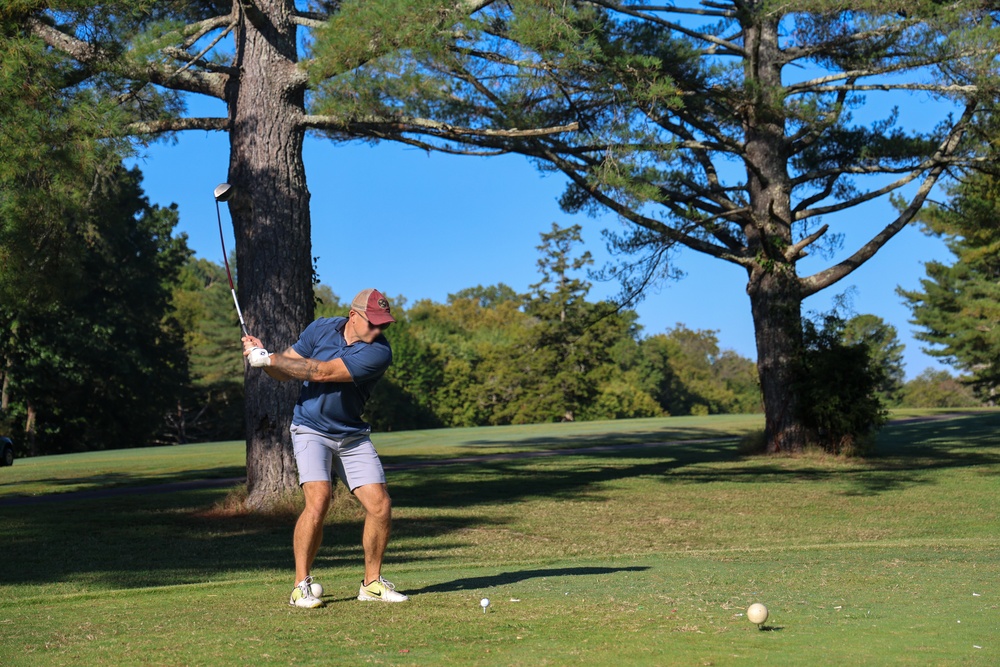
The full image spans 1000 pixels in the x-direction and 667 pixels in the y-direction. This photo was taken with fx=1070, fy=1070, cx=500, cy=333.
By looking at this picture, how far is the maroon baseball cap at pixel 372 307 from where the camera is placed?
6.42 meters

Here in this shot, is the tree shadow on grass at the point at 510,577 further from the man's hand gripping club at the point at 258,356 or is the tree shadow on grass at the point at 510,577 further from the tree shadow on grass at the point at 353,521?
the man's hand gripping club at the point at 258,356

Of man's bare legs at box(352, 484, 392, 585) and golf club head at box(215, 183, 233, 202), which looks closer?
man's bare legs at box(352, 484, 392, 585)

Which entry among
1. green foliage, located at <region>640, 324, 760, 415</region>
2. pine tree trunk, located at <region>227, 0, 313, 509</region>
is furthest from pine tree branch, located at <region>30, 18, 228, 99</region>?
green foliage, located at <region>640, 324, 760, 415</region>

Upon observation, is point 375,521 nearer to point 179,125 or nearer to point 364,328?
point 364,328

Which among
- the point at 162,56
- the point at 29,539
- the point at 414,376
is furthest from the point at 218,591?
the point at 414,376

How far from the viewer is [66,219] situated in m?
14.9

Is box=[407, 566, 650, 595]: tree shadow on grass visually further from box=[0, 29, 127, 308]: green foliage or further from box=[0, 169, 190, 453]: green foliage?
box=[0, 169, 190, 453]: green foliage

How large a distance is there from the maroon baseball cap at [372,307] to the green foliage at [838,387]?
54.1ft

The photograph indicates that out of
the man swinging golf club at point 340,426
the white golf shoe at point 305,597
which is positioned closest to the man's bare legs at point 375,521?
the man swinging golf club at point 340,426

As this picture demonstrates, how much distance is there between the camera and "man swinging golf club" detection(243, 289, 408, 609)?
632 centimetres

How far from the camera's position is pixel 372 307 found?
644cm

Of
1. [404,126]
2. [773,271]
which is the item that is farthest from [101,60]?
[773,271]

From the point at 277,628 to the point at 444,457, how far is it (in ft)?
67.5

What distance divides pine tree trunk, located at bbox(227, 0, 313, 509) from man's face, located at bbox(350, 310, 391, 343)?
24.2 feet
